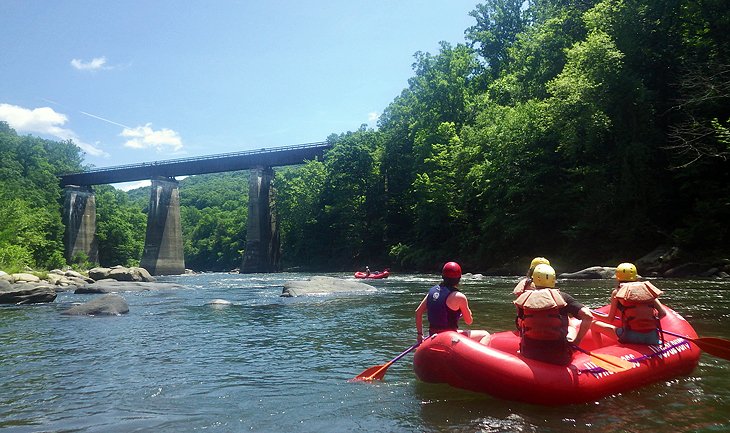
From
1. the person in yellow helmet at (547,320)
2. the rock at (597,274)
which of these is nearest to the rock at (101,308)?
the person in yellow helmet at (547,320)

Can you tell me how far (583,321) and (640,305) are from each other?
1205 mm

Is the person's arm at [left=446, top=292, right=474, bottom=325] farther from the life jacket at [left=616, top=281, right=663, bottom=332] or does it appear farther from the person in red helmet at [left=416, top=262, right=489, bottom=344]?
the life jacket at [left=616, top=281, right=663, bottom=332]

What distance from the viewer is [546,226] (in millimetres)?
30734

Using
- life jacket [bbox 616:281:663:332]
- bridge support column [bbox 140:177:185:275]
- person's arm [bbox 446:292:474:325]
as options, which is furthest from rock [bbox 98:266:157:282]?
life jacket [bbox 616:281:663:332]

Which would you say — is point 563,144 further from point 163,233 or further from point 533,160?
point 163,233

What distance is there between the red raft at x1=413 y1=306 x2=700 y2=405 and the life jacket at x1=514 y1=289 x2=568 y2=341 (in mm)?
275

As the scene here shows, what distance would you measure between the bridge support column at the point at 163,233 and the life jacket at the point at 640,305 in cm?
5422

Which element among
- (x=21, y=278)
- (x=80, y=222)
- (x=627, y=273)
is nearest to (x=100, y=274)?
(x=21, y=278)

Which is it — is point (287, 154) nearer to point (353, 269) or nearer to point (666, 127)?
point (353, 269)

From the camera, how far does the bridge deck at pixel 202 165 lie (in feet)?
186

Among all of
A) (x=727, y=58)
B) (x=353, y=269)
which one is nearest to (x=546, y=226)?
(x=727, y=58)

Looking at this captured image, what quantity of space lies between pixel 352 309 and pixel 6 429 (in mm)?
9268

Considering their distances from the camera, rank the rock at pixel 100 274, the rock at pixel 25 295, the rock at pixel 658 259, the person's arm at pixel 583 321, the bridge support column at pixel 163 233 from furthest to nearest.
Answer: the bridge support column at pixel 163 233 → the rock at pixel 100 274 → the rock at pixel 658 259 → the rock at pixel 25 295 → the person's arm at pixel 583 321

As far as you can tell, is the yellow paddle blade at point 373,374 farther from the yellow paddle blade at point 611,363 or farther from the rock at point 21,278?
the rock at point 21,278
